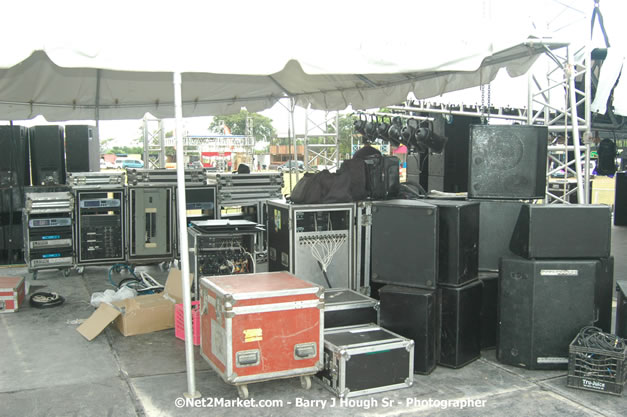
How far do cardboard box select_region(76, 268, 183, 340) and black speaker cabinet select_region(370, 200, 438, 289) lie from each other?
191 cm

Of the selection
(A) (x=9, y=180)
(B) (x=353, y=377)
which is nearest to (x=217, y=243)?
(B) (x=353, y=377)

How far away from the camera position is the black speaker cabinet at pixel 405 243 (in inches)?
160

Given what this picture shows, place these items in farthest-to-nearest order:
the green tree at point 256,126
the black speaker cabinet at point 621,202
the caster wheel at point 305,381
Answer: the green tree at point 256,126, the black speaker cabinet at point 621,202, the caster wheel at point 305,381

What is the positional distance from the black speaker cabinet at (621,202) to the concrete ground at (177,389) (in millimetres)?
10905

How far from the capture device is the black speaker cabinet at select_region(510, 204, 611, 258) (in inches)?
159

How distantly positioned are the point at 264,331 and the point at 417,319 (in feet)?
3.80

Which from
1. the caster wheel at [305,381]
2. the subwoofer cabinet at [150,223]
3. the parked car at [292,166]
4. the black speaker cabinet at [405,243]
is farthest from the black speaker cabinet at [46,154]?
the caster wheel at [305,381]

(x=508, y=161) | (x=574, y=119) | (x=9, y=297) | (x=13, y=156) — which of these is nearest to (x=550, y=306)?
(x=508, y=161)

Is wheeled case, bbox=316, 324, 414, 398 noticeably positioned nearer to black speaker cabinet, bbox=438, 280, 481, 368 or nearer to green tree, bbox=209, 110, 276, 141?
black speaker cabinet, bbox=438, 280, 481, 368

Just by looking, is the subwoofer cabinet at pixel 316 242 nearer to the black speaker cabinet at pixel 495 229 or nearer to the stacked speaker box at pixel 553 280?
the black speaker cabinet at pixel 495 229

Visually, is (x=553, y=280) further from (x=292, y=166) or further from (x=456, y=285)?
(x=292, y=166)

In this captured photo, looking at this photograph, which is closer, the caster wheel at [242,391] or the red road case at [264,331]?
the red road case at [264,331]

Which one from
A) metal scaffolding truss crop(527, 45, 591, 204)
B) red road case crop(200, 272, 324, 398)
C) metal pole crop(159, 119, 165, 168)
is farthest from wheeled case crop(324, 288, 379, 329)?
metal pole crop(159, 119, 165, 168)

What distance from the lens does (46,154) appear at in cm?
779
